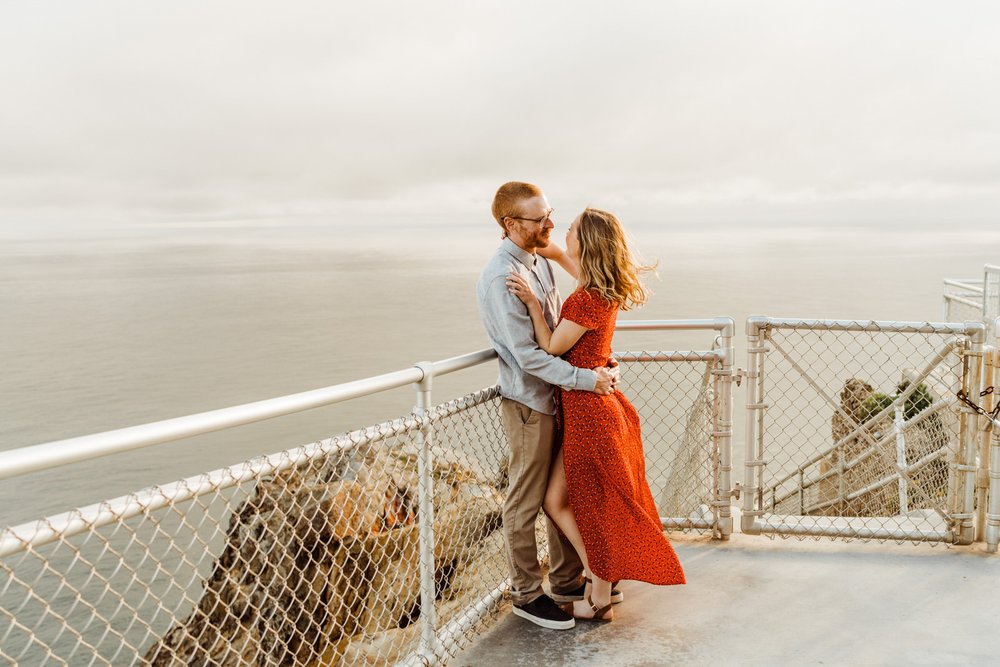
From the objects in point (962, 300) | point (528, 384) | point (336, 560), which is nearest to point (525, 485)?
point (528, 384)

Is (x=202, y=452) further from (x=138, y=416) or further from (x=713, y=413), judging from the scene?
(x=713, y=413)

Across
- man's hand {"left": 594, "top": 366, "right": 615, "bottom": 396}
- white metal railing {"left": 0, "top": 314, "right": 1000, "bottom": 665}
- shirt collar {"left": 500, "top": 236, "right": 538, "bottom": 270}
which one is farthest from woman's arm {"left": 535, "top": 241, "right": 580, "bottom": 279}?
white metal railing {"left": 0, "top": 314, "right": 1000, "bottom": 665}

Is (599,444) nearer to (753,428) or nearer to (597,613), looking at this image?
(597,613)

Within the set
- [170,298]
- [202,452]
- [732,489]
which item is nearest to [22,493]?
[202,452]

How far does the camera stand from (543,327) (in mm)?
3672

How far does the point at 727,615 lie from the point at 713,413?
4.25 feet

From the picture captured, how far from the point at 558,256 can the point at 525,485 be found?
1154 mm

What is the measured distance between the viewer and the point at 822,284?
116 m

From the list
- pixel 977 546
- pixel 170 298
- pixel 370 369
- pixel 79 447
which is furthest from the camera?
pixel 170 298

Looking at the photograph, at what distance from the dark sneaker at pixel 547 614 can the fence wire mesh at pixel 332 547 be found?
23cm

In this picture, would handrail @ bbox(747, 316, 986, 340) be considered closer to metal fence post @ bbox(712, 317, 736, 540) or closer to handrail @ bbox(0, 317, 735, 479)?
metal fence post @ bbox(712, 317, 736, 540)

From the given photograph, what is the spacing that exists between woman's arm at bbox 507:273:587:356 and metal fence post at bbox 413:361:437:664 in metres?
0.53

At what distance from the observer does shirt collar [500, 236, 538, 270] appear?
365 centimetres

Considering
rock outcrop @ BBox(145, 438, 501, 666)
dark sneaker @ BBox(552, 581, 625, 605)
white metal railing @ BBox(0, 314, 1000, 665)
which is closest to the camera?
white metal railing @ BBox(0, 314, 1000, 665)
